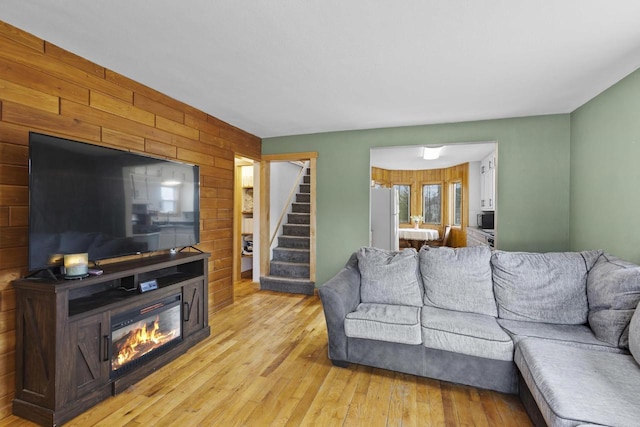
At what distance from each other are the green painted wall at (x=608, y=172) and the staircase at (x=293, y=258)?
343cm

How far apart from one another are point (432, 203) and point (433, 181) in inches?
25.5

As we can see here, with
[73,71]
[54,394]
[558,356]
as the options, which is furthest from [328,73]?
[54,394]

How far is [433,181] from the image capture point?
8422 mm

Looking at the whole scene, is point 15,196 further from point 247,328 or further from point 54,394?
point 247,328

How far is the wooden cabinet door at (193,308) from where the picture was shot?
2748mm

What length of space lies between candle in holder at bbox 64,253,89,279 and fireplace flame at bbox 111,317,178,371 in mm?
584

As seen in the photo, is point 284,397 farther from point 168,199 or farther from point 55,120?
point 55,120

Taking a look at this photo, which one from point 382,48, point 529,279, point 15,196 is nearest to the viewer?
point 15,196

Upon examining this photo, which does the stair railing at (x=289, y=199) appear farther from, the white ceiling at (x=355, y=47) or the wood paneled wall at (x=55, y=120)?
the white ceiling at (x=355, y=47)

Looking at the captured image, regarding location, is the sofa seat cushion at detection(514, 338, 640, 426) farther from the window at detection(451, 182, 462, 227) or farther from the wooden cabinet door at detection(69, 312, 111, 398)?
the window at detection(451, 182, 462, 227)

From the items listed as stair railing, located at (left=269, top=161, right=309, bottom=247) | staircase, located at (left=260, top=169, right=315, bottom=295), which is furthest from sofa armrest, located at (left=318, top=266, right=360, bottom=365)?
stair railing, located at (left=269, top=161, right=309, bottom=247)

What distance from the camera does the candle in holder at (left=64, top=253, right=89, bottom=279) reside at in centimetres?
189

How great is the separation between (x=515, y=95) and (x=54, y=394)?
14.5 feet

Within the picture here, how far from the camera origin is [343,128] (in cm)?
434
